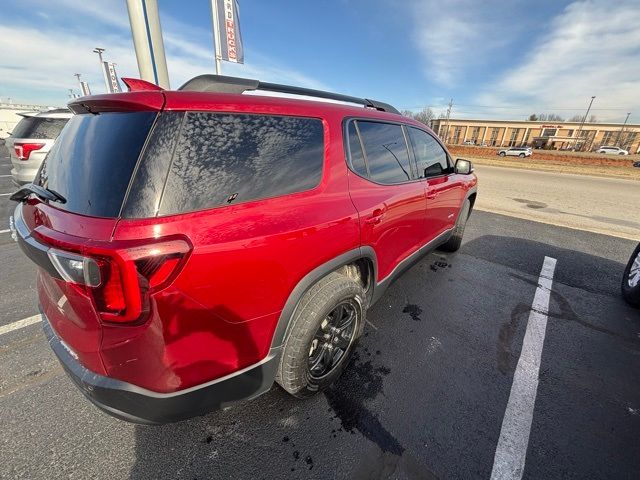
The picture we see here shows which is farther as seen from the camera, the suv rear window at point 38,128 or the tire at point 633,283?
the suv rear window at point 38,128

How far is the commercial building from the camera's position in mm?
62188

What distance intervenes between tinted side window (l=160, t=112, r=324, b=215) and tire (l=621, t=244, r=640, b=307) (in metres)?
3.98

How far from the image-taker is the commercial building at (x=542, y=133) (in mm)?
62188

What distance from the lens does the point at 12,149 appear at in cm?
555

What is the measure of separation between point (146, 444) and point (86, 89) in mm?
34935

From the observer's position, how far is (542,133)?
67.8 m

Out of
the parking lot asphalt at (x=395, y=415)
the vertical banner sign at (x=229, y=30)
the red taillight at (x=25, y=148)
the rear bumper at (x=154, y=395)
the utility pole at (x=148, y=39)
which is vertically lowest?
the parking lot asphalt at (x=395, y=415)

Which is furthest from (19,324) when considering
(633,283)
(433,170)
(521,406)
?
(633,283)

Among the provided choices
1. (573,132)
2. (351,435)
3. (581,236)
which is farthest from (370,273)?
(573,132)

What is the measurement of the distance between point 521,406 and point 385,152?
215 centimetres

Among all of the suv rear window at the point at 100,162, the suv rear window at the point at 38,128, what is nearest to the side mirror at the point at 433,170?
the suv rear window at the point at 100,162

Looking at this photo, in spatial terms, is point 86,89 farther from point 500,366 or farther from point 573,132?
point 573,132

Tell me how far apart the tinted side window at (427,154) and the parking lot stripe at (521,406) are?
73.7 inches

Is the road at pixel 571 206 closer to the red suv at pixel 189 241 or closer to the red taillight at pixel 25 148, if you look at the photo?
the red suv at pixel 189 241
